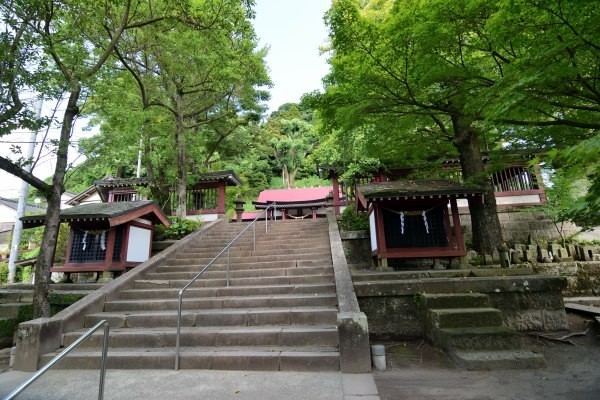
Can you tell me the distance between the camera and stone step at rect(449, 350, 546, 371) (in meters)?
4.05

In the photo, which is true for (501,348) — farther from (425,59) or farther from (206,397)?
(425,59)

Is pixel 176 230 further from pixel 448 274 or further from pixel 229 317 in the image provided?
pixel 448 274

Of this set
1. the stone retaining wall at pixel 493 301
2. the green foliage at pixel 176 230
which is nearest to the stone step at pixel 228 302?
the stone retaining wall at pixel 493 301

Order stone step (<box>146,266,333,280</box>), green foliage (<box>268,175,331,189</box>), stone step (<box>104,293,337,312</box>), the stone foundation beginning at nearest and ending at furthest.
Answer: stone step (<box>104,293,337,312</box>), stone step (<box>146,266,333,280</box>), the stone foundation, green foliage (<box>268,175,331,189</box>)

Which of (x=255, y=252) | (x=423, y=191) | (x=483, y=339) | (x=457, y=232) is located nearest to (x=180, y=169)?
(x=255, y=252)

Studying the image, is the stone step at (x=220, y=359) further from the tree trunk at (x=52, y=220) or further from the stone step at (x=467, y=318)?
the stone step at (x=467, y=318)

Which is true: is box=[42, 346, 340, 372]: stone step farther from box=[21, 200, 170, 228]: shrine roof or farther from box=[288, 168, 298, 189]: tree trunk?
box=[288, 168, 298, 189]: tree trunk

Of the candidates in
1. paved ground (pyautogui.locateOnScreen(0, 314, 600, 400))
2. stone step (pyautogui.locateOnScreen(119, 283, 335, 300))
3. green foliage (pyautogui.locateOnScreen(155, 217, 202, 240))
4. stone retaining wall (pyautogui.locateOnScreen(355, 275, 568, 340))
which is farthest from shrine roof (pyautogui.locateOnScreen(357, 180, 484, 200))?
green foliage (pyautogui.locateOnScreen(155, 217, 202, 240))

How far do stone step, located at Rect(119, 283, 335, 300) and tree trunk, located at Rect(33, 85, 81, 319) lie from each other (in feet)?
4.53

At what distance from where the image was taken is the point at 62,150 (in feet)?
21.0

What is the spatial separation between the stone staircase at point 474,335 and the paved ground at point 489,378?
0.42ft

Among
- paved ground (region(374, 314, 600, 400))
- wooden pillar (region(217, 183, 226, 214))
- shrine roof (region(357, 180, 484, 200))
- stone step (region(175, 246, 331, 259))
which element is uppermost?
wooden pillar (region(217, 183, 226, 214))

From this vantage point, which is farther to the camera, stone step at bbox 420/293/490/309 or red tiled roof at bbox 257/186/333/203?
red tiled roof at bbox 257/186/333/203

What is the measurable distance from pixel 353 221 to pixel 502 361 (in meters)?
7.20
